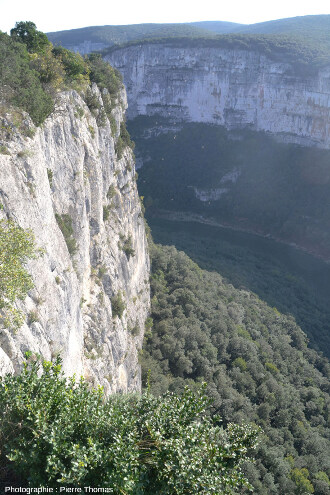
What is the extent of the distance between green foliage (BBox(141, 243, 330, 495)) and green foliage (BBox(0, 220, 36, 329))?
14.3 metres

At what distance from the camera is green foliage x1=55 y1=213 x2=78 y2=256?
1321cm

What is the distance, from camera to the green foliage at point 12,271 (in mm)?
7948

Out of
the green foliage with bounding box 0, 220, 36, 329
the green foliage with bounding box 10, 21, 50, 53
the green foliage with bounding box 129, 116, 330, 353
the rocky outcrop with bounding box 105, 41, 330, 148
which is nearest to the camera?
the green foliage with bounding box 0, 220, 36, 329

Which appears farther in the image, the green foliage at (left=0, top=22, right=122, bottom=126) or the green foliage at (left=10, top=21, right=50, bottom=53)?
the green foliage at (left=10, top=21, right=50, bottom=53)

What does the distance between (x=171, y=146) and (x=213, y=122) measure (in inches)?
445

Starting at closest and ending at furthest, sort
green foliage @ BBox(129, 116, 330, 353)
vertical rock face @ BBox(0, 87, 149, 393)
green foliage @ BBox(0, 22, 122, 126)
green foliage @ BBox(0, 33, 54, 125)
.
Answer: vertical rock face @ BBox(0, 87, 149, 393)
green foliage @ BBox(0, 33, 54, 125)
green foliage @ BBox(0, 22, 122, 126)
green foliage @ BBox(129, 116, 330, 353)

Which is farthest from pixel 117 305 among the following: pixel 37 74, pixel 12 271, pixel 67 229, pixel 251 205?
pixel 251 205

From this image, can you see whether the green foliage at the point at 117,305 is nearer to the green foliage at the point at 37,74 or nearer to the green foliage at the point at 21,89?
the green foliage at the point at 37,74

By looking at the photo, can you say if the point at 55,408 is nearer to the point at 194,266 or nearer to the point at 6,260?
the point at 6,260

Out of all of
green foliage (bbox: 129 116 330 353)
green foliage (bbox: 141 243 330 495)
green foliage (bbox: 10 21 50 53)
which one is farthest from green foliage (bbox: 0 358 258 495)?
green foliage (bbox: 129 116 330 353)

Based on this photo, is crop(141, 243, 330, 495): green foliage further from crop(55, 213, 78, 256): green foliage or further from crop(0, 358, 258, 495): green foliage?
crop(0, 358, 258, 495): green foliage

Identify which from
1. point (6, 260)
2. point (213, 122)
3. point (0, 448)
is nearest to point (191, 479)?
point (0, 448)

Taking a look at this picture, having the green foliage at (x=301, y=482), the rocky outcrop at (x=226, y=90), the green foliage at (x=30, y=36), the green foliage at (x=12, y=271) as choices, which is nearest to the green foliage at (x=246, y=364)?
the green foliage at (x=301, y=482)

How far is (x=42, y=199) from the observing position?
11.1 m
